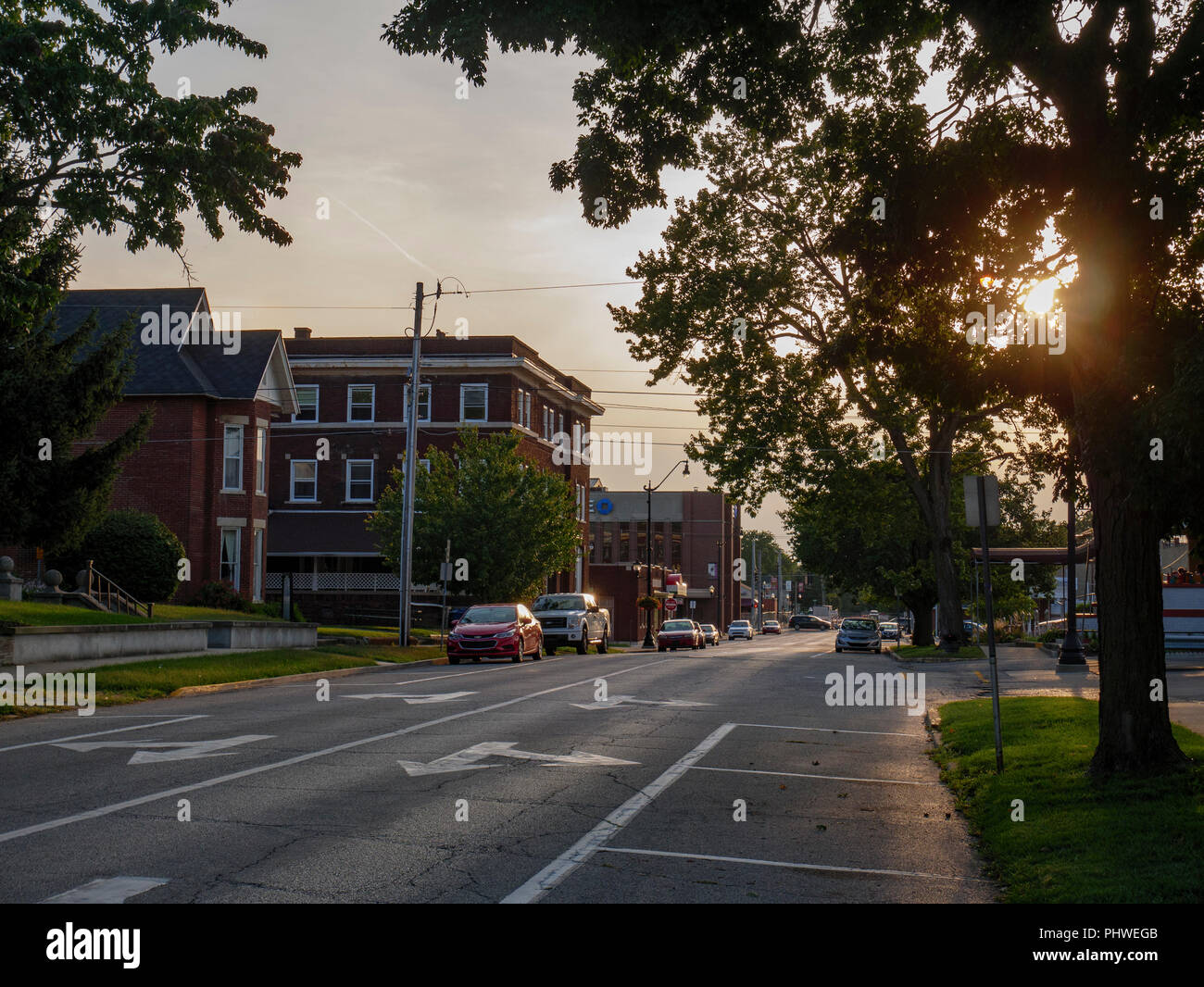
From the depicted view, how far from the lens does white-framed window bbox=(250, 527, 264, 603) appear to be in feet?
142

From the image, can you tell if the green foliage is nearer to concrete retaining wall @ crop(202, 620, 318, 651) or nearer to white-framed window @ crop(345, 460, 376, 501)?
concrete retaining wall @ crop(202, 620, 318, 651)

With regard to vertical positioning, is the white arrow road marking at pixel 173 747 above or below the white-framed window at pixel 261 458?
below

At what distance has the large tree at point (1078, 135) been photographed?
35.7 ft

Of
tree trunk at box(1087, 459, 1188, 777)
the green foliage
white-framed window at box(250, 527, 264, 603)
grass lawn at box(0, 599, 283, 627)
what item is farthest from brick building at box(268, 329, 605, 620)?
tree trunk at box(1087, 459, 1188, 777)

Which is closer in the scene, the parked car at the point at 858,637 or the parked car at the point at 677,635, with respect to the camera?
the parked car at the point at 858,637

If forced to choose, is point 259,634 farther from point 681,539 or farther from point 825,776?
point 681,539

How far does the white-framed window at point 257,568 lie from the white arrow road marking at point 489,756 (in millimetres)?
30845

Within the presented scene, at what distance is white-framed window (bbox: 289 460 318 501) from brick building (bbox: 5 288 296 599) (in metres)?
16.2

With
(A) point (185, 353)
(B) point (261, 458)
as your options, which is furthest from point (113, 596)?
(A) point (185, 353)

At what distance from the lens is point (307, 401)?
61438 millimetres

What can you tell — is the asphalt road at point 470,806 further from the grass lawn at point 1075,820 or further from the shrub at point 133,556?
the shrub at point 133,556

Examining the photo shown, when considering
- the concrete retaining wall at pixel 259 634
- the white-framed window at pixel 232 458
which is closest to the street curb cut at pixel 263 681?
the concrete retaining wall at pixel 259 634
